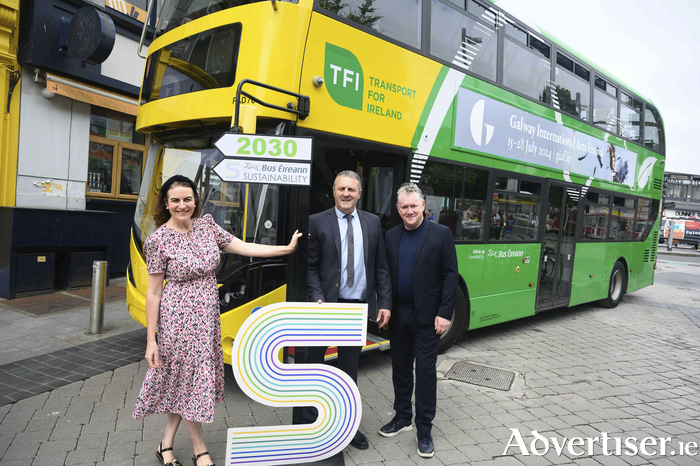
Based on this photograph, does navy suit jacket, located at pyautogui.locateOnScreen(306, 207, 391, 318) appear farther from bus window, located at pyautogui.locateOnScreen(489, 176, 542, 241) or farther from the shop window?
the shop window

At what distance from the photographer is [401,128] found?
4.88 m

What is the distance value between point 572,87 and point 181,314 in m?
7.45

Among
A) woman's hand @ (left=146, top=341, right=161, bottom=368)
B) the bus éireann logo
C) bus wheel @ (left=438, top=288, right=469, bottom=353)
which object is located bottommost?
bus wheel @ (left=438, top=288, right=469, bottom=353)

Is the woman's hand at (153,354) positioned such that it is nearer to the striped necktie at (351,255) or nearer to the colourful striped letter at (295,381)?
the colourful striped letter at (295,381)

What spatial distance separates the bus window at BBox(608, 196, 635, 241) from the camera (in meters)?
9.32

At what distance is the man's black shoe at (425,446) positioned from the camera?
333 cm

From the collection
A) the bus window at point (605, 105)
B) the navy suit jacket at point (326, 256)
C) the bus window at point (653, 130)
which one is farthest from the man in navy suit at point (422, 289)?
the bus window at point (653, 130)

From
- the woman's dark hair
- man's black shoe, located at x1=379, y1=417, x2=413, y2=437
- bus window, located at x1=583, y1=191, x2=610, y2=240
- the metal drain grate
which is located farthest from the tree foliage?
bus window, located at x1=583, y1=191, x2=610, y2=240

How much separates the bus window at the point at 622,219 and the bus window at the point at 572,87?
2412 millimetres

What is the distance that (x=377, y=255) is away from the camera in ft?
11.4

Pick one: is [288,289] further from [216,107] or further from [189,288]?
[216,107]

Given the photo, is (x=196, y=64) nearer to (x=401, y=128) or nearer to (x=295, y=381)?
(x=401, y=128)

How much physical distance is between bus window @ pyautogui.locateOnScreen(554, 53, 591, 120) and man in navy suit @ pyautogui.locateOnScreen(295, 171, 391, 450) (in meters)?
5.50

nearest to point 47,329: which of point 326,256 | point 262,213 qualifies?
point 262,213
